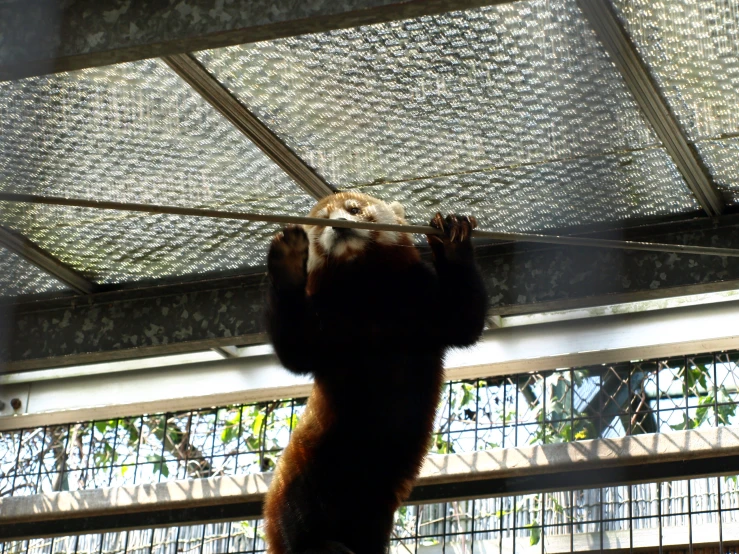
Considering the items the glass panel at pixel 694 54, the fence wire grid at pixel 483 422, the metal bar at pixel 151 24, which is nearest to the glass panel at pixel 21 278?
the fence wire grid at pixel 483 422

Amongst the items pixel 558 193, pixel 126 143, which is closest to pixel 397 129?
pixel 558 193

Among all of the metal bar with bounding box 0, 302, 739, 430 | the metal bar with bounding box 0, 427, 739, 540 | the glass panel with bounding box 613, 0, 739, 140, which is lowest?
the metal bar with bounding box 0, 427, 739, 540

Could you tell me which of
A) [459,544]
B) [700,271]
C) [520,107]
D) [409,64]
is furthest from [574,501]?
[409,64]

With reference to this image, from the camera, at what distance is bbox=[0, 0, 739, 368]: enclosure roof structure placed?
2850 mm

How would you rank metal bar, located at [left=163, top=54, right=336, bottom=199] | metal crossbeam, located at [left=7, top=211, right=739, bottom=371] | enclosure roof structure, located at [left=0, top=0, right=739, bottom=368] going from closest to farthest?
enclosure roof structure, located at [left=0, top=0, right=739, bottom=368] < metal bar, located at [left=163, top=54, right=336, bottom=199] < metal crossbeam, located at [left=7, top=211, right=739, bottom=371]

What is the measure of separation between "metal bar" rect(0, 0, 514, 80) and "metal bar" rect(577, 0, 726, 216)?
59 cm

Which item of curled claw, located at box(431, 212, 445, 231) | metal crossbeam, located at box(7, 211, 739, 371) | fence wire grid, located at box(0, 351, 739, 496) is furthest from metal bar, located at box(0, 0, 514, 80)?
fence wire grid, located at box(0, 351, 739, 496)

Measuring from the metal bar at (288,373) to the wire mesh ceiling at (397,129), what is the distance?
0.58 meters

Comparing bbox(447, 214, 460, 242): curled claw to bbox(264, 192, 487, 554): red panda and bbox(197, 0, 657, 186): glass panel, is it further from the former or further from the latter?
bbox(197, 0, 657, 186): glass panel

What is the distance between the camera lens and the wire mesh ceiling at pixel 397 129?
10.1ft

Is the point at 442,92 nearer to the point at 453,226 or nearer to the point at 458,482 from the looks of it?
the point at 453,226

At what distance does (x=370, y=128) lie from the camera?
3.57m

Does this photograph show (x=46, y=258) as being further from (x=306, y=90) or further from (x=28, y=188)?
(x=306, y=90)

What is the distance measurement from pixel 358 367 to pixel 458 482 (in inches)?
41.8
